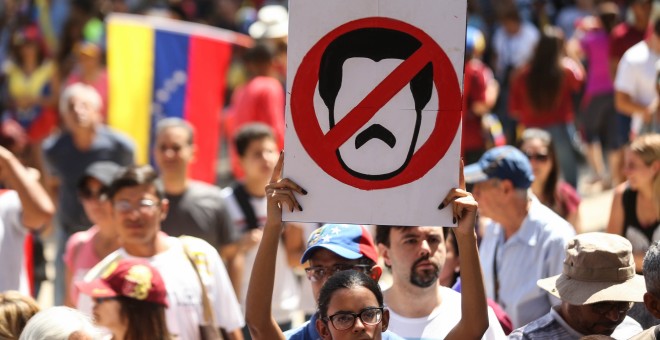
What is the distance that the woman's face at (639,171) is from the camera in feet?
22.2

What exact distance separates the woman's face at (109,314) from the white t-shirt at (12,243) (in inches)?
54.7

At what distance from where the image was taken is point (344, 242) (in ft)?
16.9

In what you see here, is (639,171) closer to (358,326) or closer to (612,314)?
(612,314)

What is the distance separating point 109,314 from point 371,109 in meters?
1.49

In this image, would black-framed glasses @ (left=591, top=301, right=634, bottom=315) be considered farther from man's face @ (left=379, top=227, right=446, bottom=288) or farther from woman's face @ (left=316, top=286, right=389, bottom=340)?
woman's face @ (left=316, top=286, right=389, bottom=340)

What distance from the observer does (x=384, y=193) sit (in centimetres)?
445

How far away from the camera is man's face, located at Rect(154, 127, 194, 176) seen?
7.71 m

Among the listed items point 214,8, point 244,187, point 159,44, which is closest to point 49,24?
point 214,8

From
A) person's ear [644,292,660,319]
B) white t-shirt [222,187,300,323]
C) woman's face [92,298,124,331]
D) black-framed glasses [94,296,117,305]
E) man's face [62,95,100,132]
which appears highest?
man's face [62,95,100,132]

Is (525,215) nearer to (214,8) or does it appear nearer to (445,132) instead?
(445,132)

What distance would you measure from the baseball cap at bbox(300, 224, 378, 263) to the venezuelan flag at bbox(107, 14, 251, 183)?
5652 millimetres

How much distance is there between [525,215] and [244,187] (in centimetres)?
210

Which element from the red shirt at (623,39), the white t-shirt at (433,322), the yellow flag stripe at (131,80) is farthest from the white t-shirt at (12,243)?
the red shirt at (623,39)

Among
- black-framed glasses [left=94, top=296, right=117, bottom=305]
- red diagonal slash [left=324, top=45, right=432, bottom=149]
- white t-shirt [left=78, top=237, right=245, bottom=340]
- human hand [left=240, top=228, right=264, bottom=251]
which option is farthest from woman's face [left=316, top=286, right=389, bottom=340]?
human hand [left=240, top=228, right=264, bottom=251]
